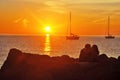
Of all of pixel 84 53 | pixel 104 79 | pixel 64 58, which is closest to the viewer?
pixel 104 79

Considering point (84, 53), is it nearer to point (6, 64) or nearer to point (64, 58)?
point (64, 58)

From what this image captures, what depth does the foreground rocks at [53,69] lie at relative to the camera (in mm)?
27812

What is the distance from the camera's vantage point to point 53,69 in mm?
28312

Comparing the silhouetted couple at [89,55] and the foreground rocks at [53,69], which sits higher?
the silhouetted couple at [89,55]

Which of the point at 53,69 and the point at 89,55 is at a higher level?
the point at 89,55

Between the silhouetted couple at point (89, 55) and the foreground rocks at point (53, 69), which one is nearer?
the foreground rocks at point (53, 69)

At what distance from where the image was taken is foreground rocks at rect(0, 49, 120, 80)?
27.8 meters

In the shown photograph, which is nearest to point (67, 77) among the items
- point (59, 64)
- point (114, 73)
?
point (59, 64)

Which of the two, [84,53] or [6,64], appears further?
[84,53]

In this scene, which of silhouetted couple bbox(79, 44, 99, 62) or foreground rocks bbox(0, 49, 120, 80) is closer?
foreground rocks bbox(0, 49, 120, 80)

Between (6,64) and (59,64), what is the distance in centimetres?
391

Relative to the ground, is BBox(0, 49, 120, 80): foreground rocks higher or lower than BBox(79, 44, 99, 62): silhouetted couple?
lower

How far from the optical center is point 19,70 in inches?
1117

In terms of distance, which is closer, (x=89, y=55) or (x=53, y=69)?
(x=53, y=69)
